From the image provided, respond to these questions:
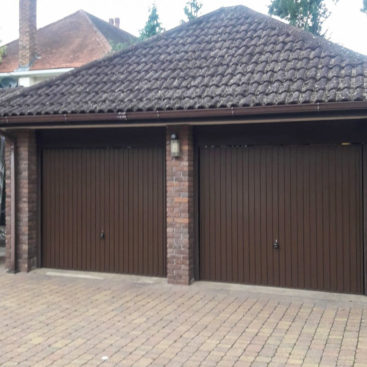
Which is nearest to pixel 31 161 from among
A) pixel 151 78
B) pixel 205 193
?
pixel 151 78

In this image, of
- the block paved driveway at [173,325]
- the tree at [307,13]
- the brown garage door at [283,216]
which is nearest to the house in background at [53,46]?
the tree at [307,13]

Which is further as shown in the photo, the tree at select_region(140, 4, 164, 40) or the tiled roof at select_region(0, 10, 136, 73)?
the tree at select_region(140, 4, 164, 40)

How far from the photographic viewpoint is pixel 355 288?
24.9 ft

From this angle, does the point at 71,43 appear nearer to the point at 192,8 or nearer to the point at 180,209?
the point at 192,8

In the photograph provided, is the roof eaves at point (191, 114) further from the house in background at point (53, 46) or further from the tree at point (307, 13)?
the tree at point (307, 13)

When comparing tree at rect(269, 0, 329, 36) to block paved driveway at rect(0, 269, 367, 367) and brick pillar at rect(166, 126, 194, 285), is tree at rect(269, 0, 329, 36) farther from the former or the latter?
block paved driveway at rect(0, 269, 367, 367)

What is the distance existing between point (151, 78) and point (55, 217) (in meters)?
2.98

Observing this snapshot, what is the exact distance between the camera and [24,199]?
923cm

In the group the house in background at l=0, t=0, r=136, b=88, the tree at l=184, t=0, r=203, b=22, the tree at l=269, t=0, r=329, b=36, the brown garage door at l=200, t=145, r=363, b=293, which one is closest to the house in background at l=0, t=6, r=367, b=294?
the brown garage door at l=200, t=145, r=363, b=293

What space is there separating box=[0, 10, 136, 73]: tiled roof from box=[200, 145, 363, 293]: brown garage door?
14.1m

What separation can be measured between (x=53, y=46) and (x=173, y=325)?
19297 millimetres

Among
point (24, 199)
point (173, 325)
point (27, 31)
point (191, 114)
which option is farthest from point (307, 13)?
point (173, 325)

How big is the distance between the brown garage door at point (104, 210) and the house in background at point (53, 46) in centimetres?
1076

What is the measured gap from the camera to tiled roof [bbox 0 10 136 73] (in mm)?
21484
